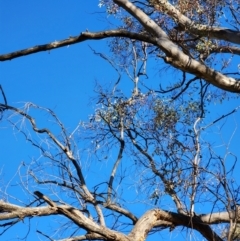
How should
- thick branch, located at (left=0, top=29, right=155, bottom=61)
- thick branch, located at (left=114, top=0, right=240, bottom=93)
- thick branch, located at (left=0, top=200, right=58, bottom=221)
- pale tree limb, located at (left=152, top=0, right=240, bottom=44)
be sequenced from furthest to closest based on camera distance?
pale tree limb, located at (left=152, top=0, right=240, bottom=44) < thick branch, located at (left=0, top=29, right=155, bottom=61) < thick branch, located at (left=114, top=0, right=240, bottom=93) < thick branch, located at (left=0, top=200, right=58, bottom=221)

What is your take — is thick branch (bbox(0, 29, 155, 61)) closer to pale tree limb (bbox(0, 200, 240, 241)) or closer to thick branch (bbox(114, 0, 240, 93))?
thick branch (bbox(114, 0, 240, 93))

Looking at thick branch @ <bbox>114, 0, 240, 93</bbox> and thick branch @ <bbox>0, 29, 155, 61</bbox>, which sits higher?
thick branch @ <bbox>0, 29, 155, 61</bbox>

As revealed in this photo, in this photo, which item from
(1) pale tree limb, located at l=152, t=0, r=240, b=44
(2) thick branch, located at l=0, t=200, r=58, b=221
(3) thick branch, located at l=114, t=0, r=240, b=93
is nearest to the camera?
(2) thick branch, located at l=0, t=200, r=58, b=221

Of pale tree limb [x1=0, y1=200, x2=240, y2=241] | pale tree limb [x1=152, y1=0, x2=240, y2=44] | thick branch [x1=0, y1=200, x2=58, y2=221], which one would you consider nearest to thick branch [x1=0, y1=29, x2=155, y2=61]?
pale tree limb [x1=152, y1=0, x2=240, y2=44]

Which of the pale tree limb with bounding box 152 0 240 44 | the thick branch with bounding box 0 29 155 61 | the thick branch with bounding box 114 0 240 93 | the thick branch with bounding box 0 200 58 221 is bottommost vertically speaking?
the thick branch with bounding box 0 200 58 221

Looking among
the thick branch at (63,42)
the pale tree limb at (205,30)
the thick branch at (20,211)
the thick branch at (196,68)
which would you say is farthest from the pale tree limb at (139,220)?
the pale tree limb at (205,30)

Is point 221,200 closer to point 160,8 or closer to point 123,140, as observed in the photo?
point 123,140

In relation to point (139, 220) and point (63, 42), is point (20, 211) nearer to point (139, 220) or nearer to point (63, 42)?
point (139, 220)

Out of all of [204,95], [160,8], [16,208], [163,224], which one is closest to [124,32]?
[160,8]

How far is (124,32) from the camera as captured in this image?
707 cm

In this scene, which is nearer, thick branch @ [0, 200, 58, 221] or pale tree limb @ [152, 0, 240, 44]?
thick branch @ [0, 200, 58, 221]

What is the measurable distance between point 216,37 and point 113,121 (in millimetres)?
1836

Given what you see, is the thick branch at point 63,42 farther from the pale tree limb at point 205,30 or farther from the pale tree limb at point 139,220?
the pale tree limb at point 139,220

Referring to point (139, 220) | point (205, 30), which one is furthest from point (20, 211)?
point (205, 30)
